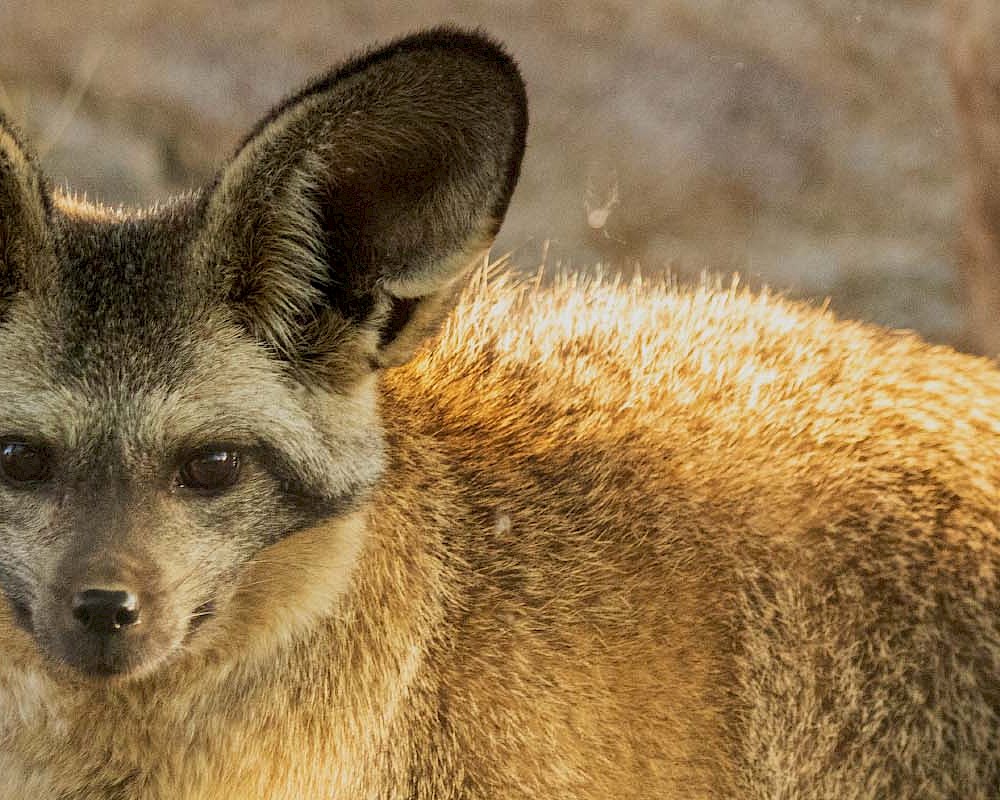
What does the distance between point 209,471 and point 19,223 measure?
2.32 ft

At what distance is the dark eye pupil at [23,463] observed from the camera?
325 centimetres

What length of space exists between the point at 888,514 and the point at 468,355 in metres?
1.37

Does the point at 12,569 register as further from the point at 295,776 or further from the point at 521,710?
the point at 521,710

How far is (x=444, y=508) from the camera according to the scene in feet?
13.4

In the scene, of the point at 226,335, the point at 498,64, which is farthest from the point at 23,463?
the point at 498,64

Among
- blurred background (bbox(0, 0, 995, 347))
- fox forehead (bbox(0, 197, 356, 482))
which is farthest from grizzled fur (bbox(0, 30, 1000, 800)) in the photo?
blurred background (bbox(0, 0, 995, 347))

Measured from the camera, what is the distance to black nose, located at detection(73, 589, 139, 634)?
10.2 feet

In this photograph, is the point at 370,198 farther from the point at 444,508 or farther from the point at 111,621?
the point at 111,621

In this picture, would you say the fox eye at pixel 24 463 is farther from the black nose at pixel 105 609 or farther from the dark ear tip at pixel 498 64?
the dark ear tip at pixel 498 64

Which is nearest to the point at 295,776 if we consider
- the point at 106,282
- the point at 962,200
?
the point at 106,282

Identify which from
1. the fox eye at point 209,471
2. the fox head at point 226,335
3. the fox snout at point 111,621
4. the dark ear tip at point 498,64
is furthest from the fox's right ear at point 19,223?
the dark ear tip at point 498,64

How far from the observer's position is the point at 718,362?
479 cm

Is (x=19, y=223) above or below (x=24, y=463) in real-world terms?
above

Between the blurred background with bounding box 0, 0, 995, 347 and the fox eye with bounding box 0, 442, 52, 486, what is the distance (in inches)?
202
